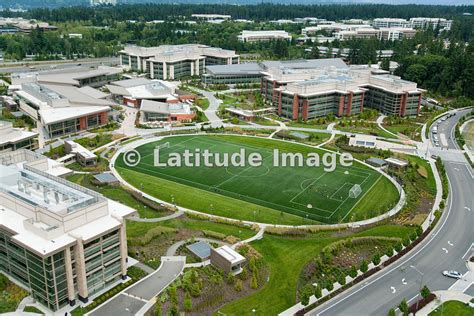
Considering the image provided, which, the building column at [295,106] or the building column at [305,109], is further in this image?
the building column at [295,106]

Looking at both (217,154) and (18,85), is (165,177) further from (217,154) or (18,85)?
(18,85)

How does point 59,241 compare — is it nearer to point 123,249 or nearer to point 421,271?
point 123,249

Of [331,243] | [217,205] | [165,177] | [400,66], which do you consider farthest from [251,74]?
[331,243]

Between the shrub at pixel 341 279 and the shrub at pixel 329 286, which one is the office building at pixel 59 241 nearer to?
the shrub at pixel 329 286

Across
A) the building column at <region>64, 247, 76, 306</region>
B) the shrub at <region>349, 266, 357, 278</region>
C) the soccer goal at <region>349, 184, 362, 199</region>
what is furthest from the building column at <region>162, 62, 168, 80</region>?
the shrub at <region>349, 266, 357, 278</region>

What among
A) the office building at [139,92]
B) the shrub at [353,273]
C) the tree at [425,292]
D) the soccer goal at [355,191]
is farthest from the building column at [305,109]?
the tree at [425,292]

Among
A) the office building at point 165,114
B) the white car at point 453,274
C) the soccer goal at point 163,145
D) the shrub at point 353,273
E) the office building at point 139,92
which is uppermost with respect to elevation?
the office building at point 139,92

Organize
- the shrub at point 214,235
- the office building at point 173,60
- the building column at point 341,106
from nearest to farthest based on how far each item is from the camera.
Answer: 1. the shrub at point 214,235
2. the building column at point 341,106
3. the office building at point 173,60

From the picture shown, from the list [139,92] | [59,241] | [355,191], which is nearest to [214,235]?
[59,241]

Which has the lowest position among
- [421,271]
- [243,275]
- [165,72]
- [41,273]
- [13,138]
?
[421,271]
